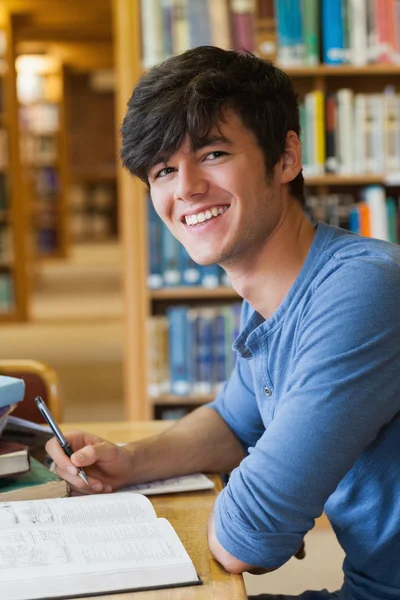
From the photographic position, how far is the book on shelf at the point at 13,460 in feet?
4.01

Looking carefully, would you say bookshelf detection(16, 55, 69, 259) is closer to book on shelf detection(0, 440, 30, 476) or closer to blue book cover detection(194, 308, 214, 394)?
blue book cover detection(194, 308, 214, 394)

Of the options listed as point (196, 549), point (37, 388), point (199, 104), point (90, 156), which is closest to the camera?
point (196, 549)

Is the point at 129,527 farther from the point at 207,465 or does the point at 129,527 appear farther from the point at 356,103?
the point at 356,103

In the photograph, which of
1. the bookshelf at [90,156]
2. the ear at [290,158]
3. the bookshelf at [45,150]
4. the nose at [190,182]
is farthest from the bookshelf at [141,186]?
the bookshelf at [90,156]

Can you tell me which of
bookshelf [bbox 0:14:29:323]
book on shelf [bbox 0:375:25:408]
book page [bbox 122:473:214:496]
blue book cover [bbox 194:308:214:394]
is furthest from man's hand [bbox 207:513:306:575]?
bookshelf [bbox 0:14:29:323]

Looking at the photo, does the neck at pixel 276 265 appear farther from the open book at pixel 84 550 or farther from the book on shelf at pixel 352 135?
the book on shelf at pixel 352 135

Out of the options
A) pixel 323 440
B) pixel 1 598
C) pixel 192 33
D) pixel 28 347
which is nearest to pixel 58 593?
pixel 1 598

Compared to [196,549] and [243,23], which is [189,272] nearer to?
[243,23]

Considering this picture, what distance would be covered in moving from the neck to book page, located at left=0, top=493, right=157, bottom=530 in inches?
13.7

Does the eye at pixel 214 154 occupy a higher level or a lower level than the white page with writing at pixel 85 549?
higher

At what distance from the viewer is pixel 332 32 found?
316 centimetres

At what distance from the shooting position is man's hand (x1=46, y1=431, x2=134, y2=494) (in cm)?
127

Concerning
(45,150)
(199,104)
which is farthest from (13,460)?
(45,150)

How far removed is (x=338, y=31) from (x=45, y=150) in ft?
29.8
